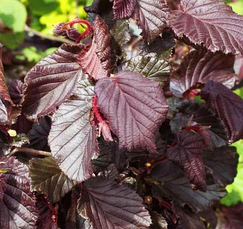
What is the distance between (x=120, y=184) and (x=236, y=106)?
1.11 feet

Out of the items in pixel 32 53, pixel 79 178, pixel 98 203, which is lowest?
pixel 32 53

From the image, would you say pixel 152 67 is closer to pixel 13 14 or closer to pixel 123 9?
pixel 123 9

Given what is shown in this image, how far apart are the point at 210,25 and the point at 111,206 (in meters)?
0.41

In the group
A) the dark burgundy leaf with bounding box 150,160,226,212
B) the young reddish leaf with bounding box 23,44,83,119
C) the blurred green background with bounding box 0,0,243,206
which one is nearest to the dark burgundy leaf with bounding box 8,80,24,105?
the young reddish leaf with bounding box 23,44,83,119

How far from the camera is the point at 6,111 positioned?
101 centimetres

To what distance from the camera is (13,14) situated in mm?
2156

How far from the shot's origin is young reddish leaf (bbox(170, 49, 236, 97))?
4.20 feet

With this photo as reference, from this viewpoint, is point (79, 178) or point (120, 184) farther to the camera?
point (120, 184)

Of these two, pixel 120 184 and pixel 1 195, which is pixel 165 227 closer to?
pixel 120 184

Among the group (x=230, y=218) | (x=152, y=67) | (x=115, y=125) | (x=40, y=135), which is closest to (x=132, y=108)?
(x=115, y=125)

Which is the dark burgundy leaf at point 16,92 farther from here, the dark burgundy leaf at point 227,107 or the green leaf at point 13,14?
the green leaf at point 13,14

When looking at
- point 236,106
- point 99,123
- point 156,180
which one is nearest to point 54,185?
point 99,123

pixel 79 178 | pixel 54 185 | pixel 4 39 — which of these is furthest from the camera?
pixel 4 39

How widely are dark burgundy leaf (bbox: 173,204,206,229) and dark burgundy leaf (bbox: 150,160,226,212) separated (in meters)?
0.02
